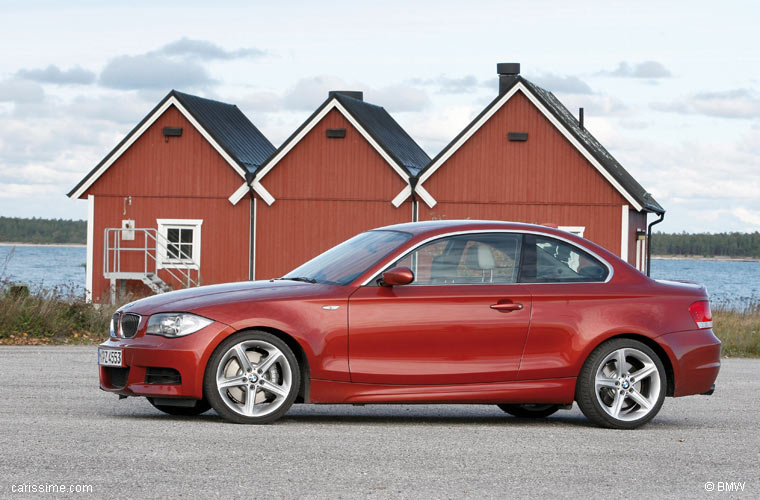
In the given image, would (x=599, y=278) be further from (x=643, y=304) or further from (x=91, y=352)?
(x=91, y=352)

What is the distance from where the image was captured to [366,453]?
7.50 metres

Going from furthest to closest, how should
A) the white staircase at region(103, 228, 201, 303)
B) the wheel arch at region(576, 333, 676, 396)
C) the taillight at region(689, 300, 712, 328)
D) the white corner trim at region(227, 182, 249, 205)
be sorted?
the white corner trim at region(227, 182, 249, 205), the white staircase at region(103, 228, 201, 303), the taillight at region(689, 300, 712, 328), the wheel arch at region(576, 333, 676, 396)

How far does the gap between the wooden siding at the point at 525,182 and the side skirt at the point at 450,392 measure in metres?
22.5

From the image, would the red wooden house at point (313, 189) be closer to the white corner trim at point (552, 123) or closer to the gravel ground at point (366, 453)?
the white corner trim at point (552, 123)

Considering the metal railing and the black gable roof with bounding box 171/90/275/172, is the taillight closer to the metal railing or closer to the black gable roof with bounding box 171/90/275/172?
the metal railing

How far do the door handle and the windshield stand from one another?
89 centimetres

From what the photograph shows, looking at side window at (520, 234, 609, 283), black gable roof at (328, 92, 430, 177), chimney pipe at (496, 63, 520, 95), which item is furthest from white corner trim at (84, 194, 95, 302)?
side window at (520, 234, 609, 283)

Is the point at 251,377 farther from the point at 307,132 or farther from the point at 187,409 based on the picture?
the point at 307,132

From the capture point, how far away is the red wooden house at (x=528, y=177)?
31.2 m

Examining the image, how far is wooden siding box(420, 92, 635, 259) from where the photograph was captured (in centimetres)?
3131

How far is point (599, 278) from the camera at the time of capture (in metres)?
9.30

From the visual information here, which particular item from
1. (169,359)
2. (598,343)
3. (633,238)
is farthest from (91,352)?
(633,238)

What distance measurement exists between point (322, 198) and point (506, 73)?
6.80 metres

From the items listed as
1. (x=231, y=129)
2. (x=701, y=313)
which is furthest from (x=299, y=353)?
(x=231, y=129)
